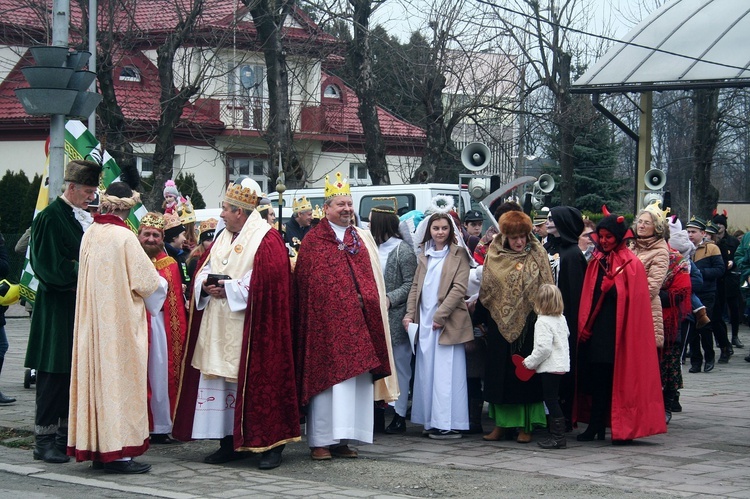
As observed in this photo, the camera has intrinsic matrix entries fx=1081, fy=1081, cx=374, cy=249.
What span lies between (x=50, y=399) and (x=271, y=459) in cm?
164

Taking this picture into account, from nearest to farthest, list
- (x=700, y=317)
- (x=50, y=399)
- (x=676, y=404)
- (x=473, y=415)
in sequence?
(x=50, y=399), (x=473, y=415), (x=676, y=404), (x=700, y=317)

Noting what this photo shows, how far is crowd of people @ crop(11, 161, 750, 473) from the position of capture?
7.36 m

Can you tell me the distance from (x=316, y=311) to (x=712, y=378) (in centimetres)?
743

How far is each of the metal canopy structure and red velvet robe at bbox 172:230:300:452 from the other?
6.80 meters

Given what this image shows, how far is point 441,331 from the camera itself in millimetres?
9031

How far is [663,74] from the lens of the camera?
14.3m

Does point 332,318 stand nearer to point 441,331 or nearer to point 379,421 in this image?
point 441,331

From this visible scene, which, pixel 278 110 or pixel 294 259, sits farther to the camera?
pixel 278 110

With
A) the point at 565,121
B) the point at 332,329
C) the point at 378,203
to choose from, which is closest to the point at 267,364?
the point at 332,329

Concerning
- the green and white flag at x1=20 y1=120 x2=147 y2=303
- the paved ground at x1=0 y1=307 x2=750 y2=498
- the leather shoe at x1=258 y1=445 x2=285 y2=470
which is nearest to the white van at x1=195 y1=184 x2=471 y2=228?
the green and white flag at x1=20 y1=120 x2=147 y2=303

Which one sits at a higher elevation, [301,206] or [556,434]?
[301,206]

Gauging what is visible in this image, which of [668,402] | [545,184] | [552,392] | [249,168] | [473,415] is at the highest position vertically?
[249,168]

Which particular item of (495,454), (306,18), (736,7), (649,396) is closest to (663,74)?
(736,7)

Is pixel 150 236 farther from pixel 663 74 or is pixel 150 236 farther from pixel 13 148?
pixel 13 148
